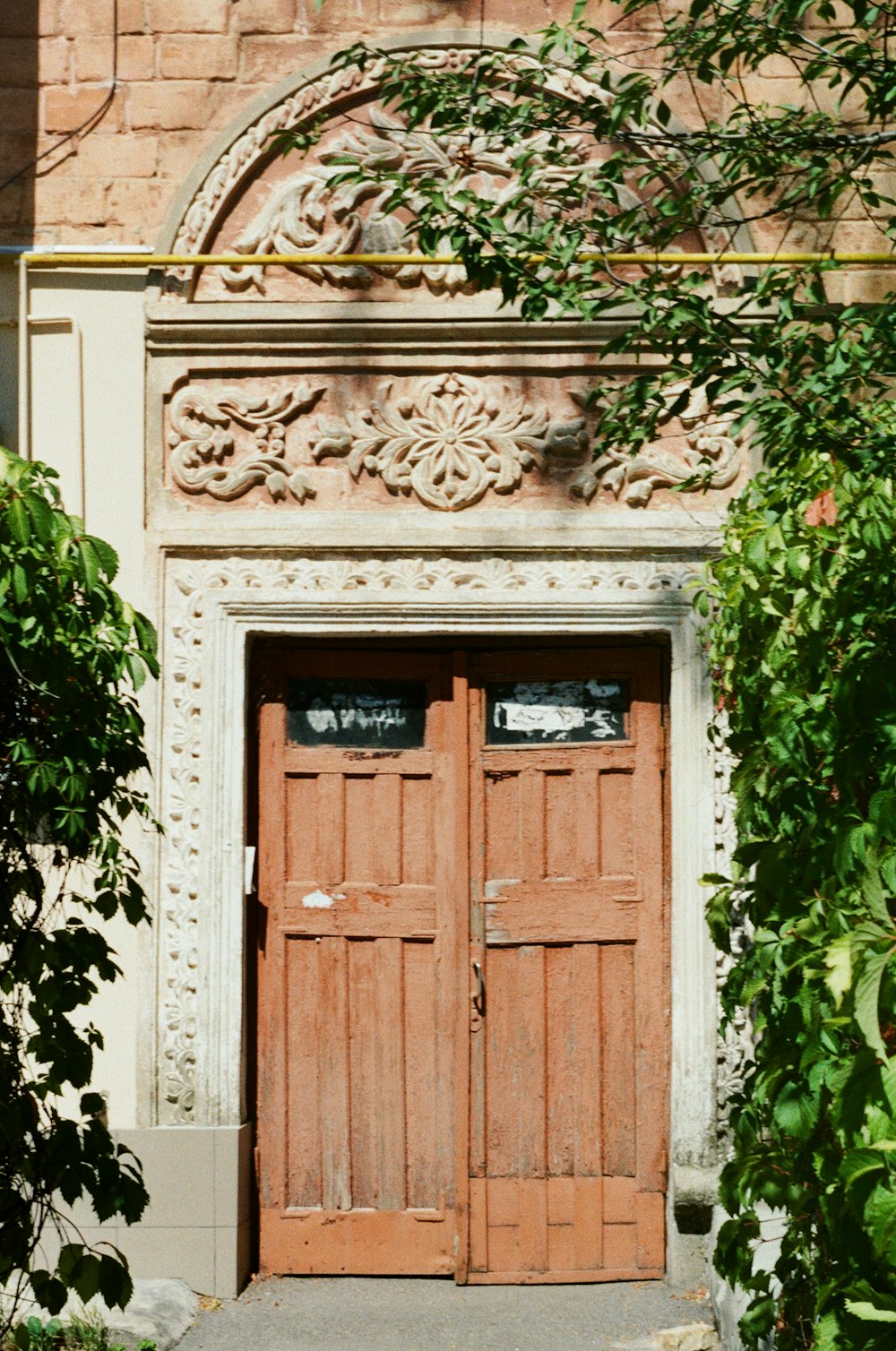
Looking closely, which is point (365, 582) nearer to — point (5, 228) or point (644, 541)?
point (644, 541)

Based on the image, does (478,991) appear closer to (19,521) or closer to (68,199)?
(19,521)

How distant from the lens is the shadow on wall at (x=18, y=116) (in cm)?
514

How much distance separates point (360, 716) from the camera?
520 centimetres

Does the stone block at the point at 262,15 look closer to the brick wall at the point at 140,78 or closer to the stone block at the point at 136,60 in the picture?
the brick wall at the point at 140,78

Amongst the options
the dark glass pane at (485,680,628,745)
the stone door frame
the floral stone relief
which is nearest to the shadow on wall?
the floral stone relief

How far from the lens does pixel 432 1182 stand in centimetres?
509

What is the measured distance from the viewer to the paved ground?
180 inches

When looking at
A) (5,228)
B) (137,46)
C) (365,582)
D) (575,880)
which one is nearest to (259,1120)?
(575,880)

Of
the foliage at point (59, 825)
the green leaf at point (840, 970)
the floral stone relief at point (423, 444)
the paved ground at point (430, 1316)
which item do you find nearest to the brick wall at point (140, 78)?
the floral stone relief at point (423, 444)

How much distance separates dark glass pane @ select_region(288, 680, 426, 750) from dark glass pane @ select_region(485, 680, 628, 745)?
28cm

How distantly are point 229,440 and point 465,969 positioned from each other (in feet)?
6.80

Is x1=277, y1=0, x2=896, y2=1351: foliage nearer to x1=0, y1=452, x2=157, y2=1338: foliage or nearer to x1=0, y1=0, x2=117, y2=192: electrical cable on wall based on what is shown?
x1=0, y1=452, x2=157, y2=1338: foliage

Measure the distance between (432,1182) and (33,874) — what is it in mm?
2522

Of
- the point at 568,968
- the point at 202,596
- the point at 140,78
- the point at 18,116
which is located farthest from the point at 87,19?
the point at 568,968
